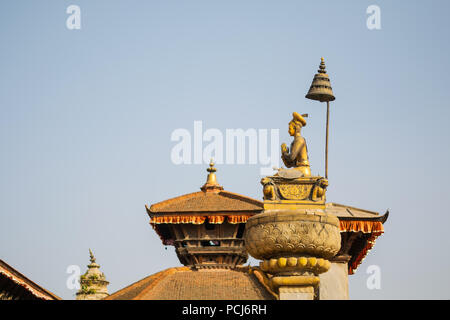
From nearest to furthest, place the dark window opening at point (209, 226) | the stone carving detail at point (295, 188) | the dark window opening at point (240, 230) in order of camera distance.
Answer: the stone carving detail at point (295, 188) → the dark window opening at point (240, 230) → the dark window opening at point (209, 226)

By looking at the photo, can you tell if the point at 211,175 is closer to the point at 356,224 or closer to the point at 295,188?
the point at 356,224

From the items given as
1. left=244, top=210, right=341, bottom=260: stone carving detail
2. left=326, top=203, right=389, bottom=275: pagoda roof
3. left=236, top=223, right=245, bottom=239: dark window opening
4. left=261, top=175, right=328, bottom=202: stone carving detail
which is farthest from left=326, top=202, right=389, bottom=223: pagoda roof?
left=244, top=210, right=341, bottom=260: stone carving detail

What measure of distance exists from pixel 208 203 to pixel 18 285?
882cm

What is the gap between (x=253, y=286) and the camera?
80.2 feet

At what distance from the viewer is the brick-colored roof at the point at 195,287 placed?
2353 cm

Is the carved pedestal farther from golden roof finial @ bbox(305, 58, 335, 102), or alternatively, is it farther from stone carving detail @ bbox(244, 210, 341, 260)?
golden roof finial @ bbox(305, 58, 335, 102)

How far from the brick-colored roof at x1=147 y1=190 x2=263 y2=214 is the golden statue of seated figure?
35.0 ft

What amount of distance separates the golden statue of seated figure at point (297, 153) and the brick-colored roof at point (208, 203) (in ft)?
35.0

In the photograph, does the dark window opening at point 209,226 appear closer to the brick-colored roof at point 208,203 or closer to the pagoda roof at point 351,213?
the brick-colored roof at point 208,203

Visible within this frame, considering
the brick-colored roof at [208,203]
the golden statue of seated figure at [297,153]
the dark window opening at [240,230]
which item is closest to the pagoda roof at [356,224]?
the brick-colored roof at [208,203]

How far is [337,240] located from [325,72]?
33.1 ft

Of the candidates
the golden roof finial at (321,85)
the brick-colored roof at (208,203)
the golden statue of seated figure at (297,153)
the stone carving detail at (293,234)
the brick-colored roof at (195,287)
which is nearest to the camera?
the stone carving detail at (293,234)
